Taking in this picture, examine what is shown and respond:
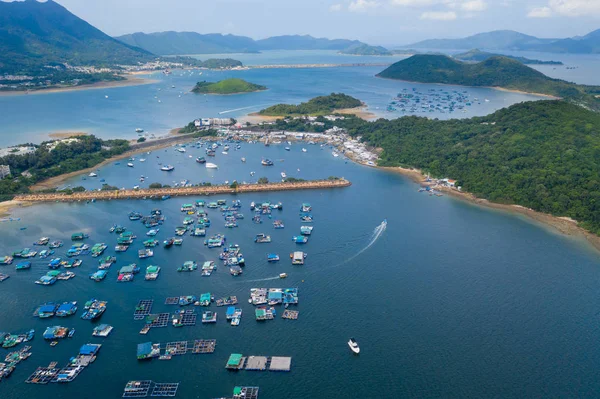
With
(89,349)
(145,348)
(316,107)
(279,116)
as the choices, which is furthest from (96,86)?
(145,348)

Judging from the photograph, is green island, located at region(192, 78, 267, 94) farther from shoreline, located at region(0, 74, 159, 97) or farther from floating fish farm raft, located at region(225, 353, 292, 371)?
floating fish farm raft, located at region(225, 353, 292, 371)

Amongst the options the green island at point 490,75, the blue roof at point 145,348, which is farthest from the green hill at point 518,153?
the green island at point 490,75

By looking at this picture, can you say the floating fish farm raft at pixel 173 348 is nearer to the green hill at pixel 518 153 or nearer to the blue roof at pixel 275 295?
the blue roof at pixel 275 295

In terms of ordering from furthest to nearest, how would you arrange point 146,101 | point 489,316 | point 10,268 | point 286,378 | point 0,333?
point 146,101 < point 10,268 < point 489,316 < point 0,333 < point 286,378

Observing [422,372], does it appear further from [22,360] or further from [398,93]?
[398,93]

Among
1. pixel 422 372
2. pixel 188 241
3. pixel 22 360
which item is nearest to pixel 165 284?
pixel 188 241

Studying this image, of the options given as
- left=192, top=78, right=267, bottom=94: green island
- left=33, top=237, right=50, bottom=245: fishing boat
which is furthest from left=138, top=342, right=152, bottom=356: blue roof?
left=192, top=78, right=267, bottom=94: green island
